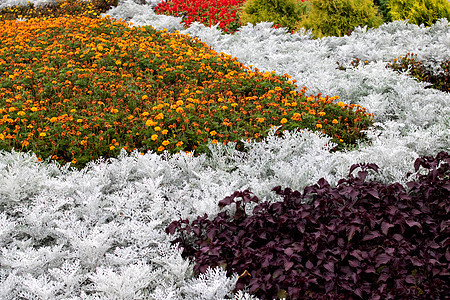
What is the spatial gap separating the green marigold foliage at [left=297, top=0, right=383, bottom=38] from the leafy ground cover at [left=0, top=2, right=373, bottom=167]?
8.23ft

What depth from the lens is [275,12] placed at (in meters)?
9.06

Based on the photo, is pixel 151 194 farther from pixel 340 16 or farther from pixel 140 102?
pixel 340 16

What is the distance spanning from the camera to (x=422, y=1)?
305 inches

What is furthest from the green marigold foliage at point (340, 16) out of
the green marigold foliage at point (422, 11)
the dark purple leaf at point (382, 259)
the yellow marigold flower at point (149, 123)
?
the dark purple leaf at point (382, 259)

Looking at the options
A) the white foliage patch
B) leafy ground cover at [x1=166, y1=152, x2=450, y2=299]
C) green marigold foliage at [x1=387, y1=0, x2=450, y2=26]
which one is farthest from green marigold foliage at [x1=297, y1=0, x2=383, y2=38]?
leafy ground cover at [x1=166, y1=152, x2=450, y2=299]

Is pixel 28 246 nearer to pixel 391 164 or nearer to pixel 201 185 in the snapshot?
pixel 201 185

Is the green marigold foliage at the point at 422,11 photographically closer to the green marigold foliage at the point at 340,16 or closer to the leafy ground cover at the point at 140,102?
the green marigold foliage at the point at 340,16

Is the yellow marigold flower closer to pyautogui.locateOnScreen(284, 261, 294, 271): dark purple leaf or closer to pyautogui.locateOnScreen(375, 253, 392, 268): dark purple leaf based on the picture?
pyautogui.locateOnScreen(284, 261, 294, 271): dark purple leaf

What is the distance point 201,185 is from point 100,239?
1009 mm

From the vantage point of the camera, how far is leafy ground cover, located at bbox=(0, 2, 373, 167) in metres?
4.46

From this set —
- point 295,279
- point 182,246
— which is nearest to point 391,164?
point 295,279

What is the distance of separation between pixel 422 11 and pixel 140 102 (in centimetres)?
563

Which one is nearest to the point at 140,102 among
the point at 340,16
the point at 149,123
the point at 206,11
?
the point at 149,123

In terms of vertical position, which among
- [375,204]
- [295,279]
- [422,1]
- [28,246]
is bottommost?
[28,246]
